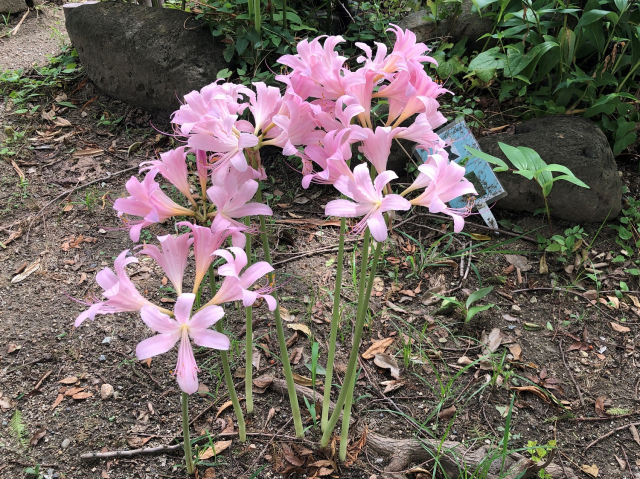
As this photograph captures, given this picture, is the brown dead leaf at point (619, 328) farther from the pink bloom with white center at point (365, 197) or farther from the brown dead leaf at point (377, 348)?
the pink bloom with white center at point (365, 197)

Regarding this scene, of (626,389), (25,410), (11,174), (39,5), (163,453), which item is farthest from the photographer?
(39,5)

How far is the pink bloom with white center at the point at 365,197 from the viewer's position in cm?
116

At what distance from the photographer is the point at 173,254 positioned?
4.11ft

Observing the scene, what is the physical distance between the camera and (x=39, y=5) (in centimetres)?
604

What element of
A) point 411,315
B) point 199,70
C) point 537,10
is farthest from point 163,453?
point 537,10

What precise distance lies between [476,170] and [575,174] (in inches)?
23.7

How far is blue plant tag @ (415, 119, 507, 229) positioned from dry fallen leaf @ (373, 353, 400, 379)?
103 centimetres

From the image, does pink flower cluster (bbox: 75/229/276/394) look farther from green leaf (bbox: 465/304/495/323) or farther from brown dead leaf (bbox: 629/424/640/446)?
brown dead leaf (bbox: 629/424/640/446)

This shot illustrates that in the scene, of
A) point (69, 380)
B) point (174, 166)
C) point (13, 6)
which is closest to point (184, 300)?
point (174, 166)

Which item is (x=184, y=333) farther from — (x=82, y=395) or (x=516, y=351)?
(x=516, y=351)

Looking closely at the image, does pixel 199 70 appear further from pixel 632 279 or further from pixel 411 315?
pixel 632 279

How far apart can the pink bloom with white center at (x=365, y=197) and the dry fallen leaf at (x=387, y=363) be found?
115 centimetres

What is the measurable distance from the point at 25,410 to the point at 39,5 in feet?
18.9

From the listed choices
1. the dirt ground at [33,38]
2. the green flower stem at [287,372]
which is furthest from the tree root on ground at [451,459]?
the dirt ground at [33,38]
